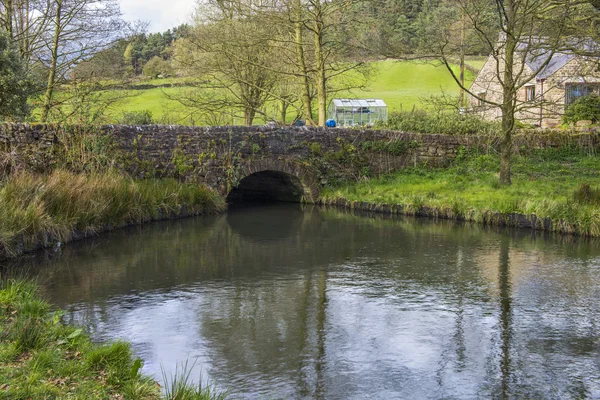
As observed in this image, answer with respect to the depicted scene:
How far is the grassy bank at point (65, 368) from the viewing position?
4.90 metres

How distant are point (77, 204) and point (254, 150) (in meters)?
6.93

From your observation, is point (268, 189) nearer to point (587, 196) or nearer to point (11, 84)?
point (11, 84)

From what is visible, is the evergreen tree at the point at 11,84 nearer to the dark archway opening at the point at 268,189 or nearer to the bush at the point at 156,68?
the dark archway opening at the point at 268,189

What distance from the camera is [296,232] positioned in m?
15.5

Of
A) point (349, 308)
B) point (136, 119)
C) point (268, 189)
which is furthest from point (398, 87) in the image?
point (349, 308)

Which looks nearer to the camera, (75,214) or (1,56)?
(75,214)

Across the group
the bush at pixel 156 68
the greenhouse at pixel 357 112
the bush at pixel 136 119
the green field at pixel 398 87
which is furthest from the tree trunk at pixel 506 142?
the bush at pixel 156 68

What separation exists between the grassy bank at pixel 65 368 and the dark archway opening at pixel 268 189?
14.3 metres

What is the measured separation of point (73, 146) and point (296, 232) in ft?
19.7

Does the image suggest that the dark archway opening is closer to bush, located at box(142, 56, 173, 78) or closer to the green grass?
the green grass

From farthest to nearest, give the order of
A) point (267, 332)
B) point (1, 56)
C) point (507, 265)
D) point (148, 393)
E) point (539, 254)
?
1. point (1, 56)
2. point (539, 254)
3. point (507, 265)
4. point (267, 332)
5. point (148, 393)

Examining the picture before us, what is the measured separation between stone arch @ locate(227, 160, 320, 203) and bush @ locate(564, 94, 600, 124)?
1228cm

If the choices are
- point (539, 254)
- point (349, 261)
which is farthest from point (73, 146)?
point (539, 254)

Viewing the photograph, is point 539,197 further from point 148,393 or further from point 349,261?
point 148,393
